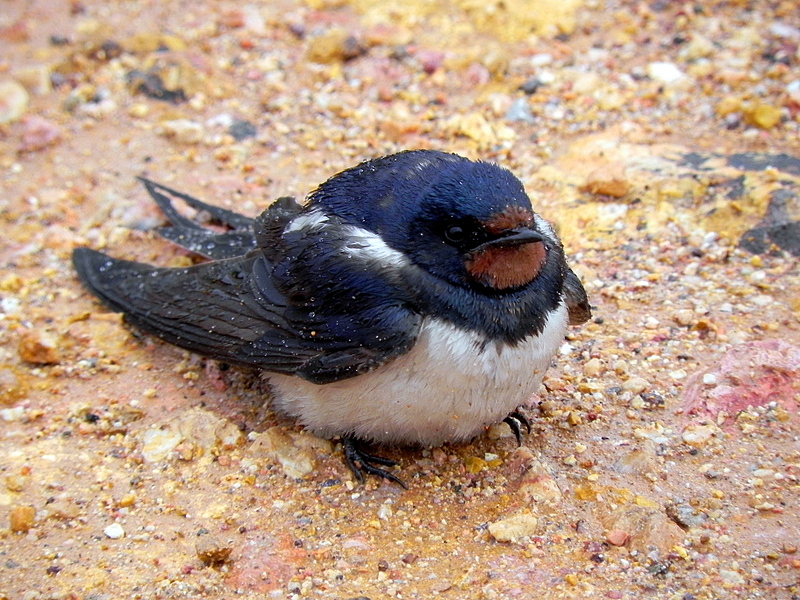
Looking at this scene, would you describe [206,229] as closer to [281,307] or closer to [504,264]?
[281,307]

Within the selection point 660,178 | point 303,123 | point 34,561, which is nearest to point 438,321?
point 34,561

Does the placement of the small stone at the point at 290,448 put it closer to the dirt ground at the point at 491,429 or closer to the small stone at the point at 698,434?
the dirt ground at the point at 491,429

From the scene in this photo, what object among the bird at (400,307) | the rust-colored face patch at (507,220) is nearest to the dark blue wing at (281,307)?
the bird at (400,307)

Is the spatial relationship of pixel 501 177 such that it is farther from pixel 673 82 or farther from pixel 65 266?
pixel 673 82

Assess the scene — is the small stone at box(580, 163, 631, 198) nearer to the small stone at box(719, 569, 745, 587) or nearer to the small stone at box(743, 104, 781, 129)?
the small stone at box(743, 104, 781, 129)

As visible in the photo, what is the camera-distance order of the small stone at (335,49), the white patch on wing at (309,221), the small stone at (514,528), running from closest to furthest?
the small stone at (514,528) < the white patch on wing at (309,221) < the small stone at (335,49)

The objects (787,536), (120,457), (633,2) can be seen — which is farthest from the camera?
(633,2)
